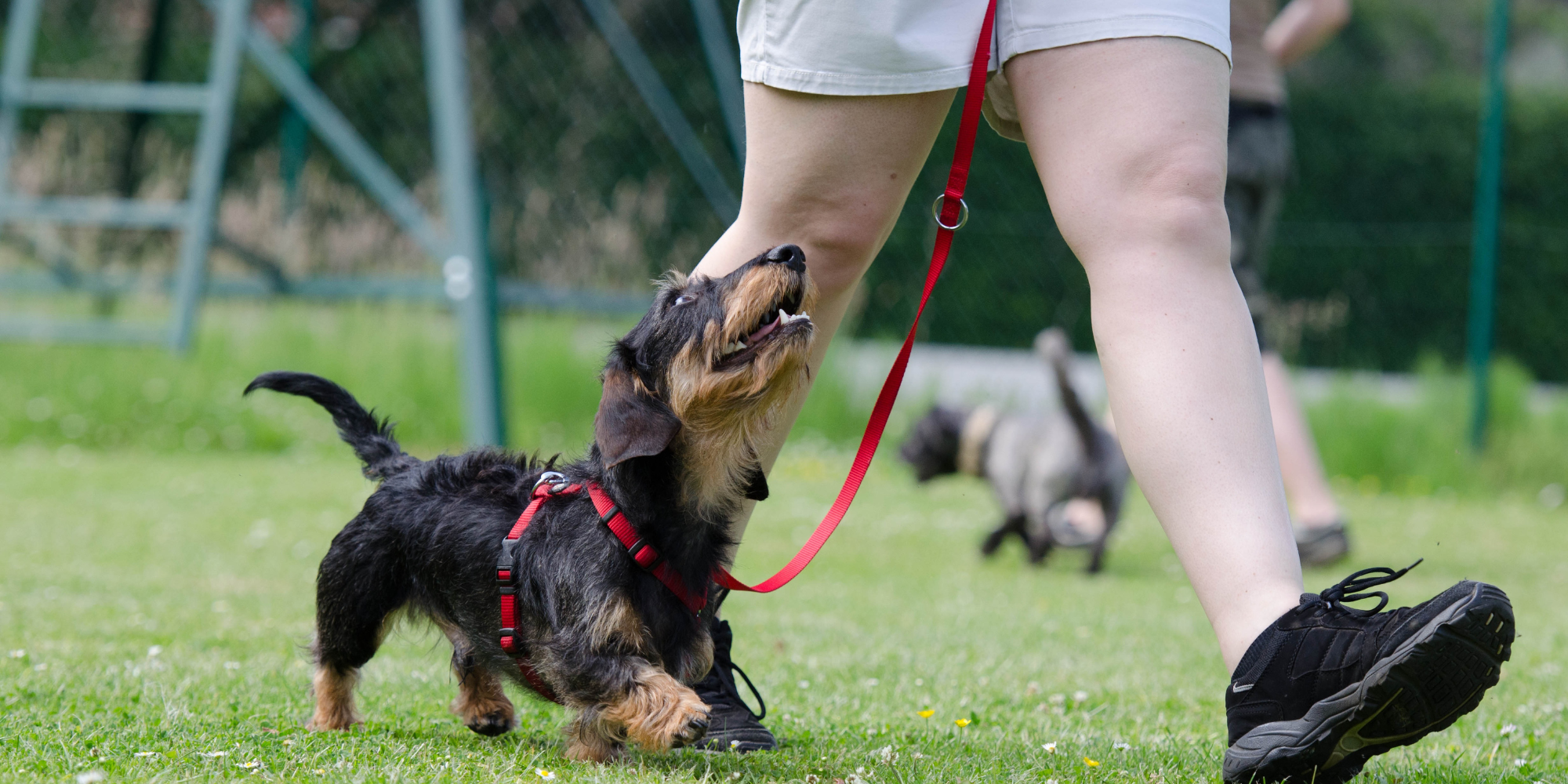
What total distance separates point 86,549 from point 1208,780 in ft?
14.9

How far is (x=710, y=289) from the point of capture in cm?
275

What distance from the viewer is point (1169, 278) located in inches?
100

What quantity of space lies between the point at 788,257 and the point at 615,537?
1.94 feet

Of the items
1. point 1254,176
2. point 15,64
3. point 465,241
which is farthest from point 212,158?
point 1254,176

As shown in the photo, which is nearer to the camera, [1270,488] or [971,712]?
[1270,488]

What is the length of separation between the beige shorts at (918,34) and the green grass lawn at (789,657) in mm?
1230

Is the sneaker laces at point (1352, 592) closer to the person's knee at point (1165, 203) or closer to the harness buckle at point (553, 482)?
the person's knee at point (1165, 203)

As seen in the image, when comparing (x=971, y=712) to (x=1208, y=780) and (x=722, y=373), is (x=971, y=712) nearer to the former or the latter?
(x=1208, y=780)

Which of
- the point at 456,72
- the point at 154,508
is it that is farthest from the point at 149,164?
the point at 154,508

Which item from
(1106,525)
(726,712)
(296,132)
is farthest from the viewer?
(296,132)

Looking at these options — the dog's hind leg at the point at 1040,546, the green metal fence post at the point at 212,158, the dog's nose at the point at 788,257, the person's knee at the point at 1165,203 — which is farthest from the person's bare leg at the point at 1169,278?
the green metal fence post at the point at 212,158

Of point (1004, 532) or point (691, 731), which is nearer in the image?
point (691, 731)

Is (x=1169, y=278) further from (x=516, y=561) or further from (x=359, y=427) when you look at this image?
(x=359, y=427)

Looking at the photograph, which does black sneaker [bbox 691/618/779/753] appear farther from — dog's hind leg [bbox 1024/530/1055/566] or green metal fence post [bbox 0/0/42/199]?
green metal fence post [bbox 0/0/42/199]
